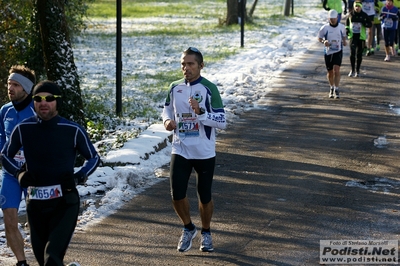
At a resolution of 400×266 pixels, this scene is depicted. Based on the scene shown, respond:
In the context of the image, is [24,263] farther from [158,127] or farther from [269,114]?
[269,114]

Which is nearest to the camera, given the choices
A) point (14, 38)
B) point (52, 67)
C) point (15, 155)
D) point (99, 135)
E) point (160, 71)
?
point (15, 155)

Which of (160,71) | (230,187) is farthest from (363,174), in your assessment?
(160,71)

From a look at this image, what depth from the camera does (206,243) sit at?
829 cm

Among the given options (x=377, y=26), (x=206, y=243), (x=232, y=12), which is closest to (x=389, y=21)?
(x=377, y=26)

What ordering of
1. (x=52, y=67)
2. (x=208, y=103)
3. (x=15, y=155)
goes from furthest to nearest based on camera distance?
(x=52, y=67) < (x=208, y=103) < (x=15, y=155)

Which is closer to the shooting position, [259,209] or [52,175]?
[52,175]

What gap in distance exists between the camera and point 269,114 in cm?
1625

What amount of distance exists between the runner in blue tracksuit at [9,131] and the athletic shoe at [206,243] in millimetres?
1807

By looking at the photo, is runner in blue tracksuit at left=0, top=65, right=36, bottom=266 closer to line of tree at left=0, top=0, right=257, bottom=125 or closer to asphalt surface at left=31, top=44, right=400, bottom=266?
asphalt surface at left=31, top=44, right=400, bottom=266

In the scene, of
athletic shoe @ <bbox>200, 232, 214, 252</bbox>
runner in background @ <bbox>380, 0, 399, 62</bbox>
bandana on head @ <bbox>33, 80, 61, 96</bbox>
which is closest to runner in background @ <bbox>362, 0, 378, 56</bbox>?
runner in background @ <bbox>380, 0, 399, 62</bbox>

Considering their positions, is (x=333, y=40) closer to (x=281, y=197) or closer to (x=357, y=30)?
(x=357, y=30)

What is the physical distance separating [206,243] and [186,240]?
20 cm

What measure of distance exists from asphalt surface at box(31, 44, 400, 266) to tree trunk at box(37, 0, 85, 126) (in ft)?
7.95

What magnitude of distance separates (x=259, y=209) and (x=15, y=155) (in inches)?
146
